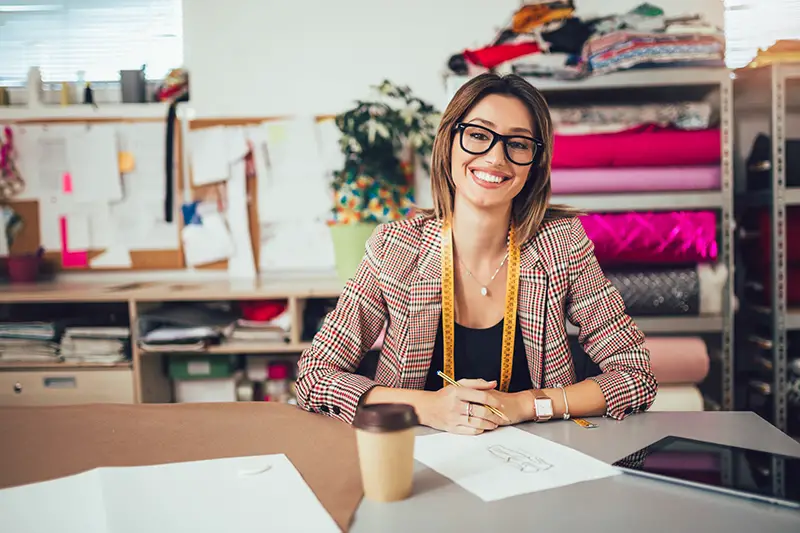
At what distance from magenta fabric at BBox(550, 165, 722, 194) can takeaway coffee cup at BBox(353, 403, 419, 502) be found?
152cm

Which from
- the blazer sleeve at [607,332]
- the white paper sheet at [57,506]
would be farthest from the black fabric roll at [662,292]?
the white paper sheet at [57,506]

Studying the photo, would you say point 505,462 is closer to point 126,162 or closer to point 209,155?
point 209,155

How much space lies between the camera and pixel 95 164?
2828 mm

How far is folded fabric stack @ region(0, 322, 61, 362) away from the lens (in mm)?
2406

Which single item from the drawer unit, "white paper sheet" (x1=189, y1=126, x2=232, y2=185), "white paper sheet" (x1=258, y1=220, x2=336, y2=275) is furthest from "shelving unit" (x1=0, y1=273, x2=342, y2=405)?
"white paper sheet" (x1=189, y1=126, x2=232, y2=185)

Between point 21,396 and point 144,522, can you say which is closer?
point 144,522

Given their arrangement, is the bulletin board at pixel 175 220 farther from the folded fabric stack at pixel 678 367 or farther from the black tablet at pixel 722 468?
the black tablet at pixel 722 468

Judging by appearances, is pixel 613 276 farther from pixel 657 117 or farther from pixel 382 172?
pixel 382 172

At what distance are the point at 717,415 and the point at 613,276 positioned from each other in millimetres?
1067

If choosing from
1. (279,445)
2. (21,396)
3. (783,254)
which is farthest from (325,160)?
(279,445)

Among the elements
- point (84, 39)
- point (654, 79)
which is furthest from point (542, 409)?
point (84, 39)

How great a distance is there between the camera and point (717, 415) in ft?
3.86

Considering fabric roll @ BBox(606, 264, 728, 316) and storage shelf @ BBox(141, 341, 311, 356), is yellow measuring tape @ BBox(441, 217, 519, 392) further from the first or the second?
storage shelf @ BBox(141, 341, 311, 356)

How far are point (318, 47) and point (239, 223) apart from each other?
789mm
